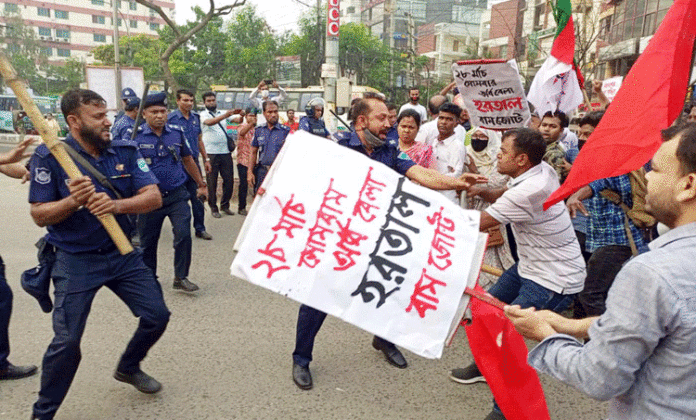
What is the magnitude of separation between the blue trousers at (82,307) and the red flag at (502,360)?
1.64m

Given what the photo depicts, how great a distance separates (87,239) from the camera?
8.73ft

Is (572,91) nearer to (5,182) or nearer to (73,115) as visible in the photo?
(73,115)

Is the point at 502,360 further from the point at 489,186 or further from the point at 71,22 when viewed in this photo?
the point at 71,22

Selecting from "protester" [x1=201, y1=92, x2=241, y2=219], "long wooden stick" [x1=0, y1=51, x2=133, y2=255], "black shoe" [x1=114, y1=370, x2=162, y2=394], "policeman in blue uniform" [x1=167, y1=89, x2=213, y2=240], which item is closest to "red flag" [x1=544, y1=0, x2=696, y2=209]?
"long wooden stick" [x1=0, y1=51, x2=133, y2=255]

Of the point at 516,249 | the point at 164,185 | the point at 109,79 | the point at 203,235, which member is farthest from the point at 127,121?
the point at 109,79

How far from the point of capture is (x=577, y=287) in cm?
292

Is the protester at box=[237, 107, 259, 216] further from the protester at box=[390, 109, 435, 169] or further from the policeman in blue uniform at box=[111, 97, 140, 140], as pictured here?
the protester at box=[390, 109, 435, 169]

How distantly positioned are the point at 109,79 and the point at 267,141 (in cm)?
532

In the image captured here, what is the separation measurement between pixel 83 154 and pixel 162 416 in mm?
1443

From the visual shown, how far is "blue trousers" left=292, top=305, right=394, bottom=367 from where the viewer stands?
→ 10.2ft

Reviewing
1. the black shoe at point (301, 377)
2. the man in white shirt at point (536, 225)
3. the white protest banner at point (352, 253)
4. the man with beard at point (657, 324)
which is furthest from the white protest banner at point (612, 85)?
the man with beard at point (657, 324)

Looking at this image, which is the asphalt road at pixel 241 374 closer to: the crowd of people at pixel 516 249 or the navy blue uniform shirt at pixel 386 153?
the crowd of people at pixel 516 249

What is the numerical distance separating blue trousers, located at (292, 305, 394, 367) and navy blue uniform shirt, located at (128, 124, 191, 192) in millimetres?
2148

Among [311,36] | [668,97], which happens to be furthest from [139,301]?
[311,36]
